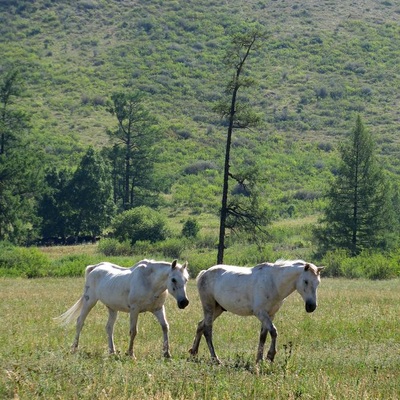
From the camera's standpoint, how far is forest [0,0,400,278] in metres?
52.5

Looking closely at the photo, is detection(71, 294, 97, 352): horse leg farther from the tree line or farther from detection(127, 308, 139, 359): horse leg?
the tree line

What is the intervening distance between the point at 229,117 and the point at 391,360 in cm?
2185

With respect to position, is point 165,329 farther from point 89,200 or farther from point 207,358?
point 89,200

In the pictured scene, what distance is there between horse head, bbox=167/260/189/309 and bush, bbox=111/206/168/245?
39.3 meters

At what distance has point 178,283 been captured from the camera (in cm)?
1395

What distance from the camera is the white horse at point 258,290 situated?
44.0 feet

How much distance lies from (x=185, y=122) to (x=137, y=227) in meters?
44.6

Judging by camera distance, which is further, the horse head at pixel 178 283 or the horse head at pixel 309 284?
the horse head at pixel 178 283

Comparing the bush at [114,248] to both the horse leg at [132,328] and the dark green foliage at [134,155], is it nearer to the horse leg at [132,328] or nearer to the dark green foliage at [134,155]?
the dark green foliage at [134,155]

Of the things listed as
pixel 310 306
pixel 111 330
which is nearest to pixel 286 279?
pixel 310 306

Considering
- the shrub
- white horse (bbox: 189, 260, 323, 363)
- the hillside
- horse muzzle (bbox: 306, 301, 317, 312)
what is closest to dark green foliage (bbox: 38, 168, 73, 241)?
the shrub

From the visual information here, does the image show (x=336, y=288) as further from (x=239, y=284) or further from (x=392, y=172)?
(x=392, y=172)

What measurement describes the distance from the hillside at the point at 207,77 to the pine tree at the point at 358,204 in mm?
22104

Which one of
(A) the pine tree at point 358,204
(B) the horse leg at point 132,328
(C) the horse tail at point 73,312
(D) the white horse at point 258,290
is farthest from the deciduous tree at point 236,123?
(B) the horse leg at point 132,328
